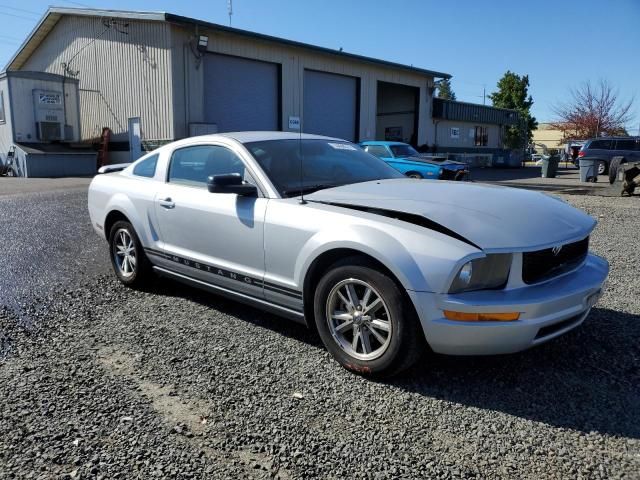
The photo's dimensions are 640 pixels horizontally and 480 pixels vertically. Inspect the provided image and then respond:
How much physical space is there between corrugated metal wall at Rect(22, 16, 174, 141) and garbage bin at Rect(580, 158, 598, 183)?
52.1ft

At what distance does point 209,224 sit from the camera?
13.5 feet

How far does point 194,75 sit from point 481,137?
2554 cm

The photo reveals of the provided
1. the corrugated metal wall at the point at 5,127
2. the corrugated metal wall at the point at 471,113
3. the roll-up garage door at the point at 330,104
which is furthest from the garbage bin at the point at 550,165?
the corrugated metal wall at the point at 5,127

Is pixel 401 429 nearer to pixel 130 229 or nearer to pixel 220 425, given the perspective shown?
pixel 220 425

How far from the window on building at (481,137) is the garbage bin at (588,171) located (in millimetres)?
17721

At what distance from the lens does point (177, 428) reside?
270 centimetres

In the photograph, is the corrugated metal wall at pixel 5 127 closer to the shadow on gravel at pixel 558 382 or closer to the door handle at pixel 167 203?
the door handle at pixel 167 203

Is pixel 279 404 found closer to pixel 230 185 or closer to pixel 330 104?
pixel 230 185

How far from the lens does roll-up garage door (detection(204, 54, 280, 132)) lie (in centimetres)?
2089

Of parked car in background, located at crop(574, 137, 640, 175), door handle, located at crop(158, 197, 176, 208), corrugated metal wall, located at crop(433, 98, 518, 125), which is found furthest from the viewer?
corrugated metal wall, located at crop(433, 98, 518, 125)

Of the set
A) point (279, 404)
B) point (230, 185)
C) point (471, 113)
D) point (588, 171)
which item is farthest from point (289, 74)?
point (279, 404)

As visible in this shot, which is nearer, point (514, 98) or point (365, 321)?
point (365, 321)

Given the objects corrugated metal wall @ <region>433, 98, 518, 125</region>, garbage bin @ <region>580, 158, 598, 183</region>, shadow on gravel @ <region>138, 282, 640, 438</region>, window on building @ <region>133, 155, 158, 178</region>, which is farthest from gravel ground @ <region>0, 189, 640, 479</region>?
corrugated metal wall @ <region>433, 98, 518, 125</region>

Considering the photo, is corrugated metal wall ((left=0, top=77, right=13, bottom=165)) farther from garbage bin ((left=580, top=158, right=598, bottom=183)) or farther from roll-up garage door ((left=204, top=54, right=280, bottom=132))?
garbage bin ((left=580, top=158, right=598, bottom=183))
